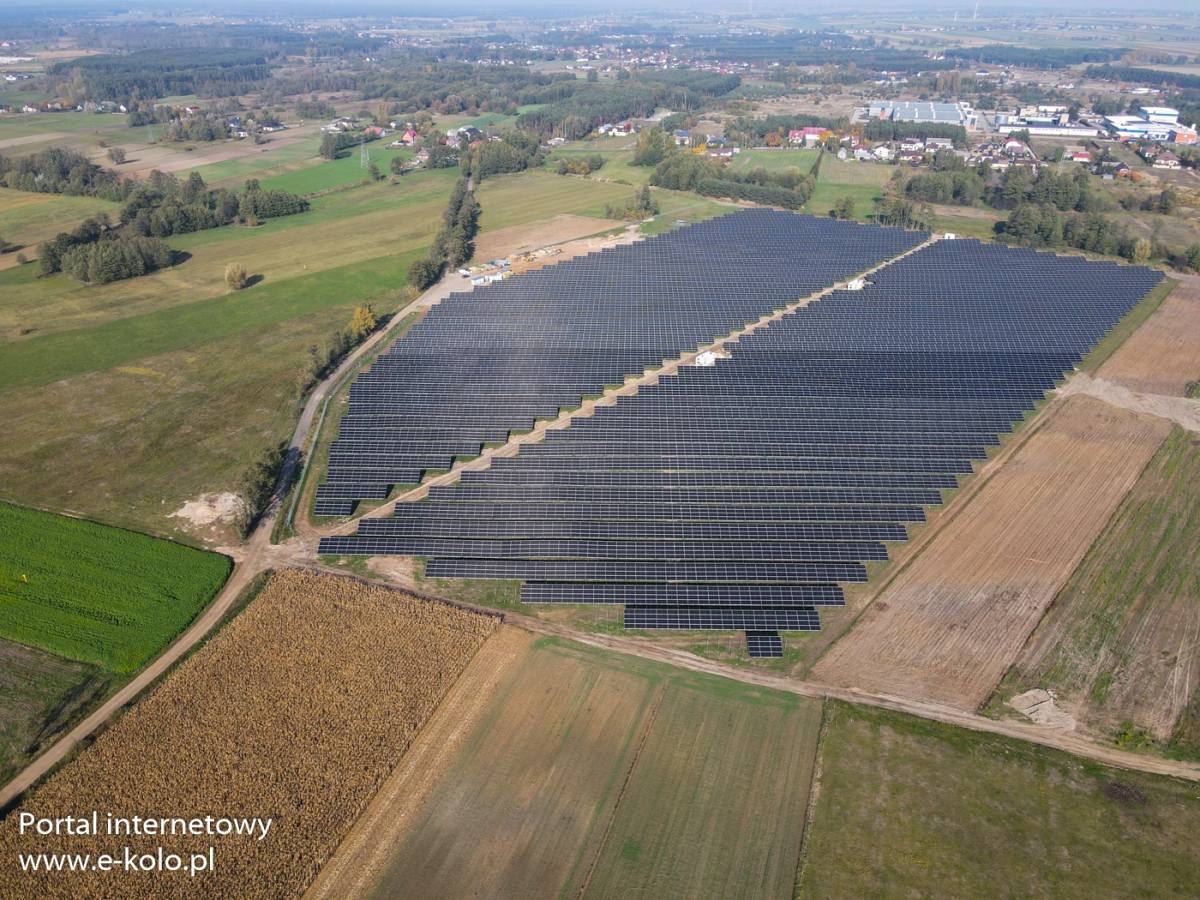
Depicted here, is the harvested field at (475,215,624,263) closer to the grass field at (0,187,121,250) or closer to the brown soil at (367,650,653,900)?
the grass field at (0,187,121,250)

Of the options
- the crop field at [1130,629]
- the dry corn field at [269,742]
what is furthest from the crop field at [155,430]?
the crop field at [1130,629]

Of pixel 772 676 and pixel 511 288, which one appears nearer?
pixel 772 676

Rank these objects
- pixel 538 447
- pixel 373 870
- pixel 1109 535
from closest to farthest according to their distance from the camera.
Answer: pixel 373 870
pixel 1109 535
pixel 538 447

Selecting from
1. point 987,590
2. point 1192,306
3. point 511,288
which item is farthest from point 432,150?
point 987,590

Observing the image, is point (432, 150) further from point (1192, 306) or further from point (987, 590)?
point (987, 590)

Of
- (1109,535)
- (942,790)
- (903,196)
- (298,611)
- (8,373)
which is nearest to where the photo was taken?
(942,790)

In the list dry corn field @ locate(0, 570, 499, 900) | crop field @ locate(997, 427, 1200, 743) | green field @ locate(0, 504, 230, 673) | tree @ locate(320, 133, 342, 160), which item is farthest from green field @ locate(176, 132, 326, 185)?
crop field @ locate(997, 427, 1200, 743)

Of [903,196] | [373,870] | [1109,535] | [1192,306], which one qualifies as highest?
[903,196]

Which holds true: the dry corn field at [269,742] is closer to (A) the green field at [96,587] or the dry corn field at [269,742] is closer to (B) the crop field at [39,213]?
(A) the green field at [96,587]
